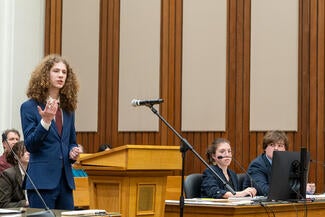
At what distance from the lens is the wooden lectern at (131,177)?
469cm

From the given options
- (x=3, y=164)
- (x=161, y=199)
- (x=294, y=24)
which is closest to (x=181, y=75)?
(x=294, y=24)

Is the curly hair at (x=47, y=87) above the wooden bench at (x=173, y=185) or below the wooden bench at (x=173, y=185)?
above

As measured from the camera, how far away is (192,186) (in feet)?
19.9

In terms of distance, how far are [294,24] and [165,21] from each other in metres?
1.75

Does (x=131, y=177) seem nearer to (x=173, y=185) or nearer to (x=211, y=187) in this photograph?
(x=211, y=187)

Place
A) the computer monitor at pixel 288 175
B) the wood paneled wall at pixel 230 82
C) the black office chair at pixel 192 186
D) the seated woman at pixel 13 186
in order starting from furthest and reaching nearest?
the wood paneled wall at pixel 230 82 → the seated woman at pixel 13 186 → the black office chair at pixel 192 186 → the computer monitor at pixel 288 175

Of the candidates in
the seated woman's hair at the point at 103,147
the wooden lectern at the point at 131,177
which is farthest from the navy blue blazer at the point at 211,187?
the seated woman's hair at the point at 103,147

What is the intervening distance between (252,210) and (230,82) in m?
3.98

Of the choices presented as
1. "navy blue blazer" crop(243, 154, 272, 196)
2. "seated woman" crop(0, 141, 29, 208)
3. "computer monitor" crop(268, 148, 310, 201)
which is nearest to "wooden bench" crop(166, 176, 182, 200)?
"navy blue blazer" crop(243, 154, 272, 196)

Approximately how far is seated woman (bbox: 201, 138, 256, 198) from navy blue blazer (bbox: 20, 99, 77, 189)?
159 cm

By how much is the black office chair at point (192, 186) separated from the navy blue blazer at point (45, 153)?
1.53 meters

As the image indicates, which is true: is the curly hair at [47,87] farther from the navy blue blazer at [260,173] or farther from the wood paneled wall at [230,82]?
the wood paneled wall at [230,82]

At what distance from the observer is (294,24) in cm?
862

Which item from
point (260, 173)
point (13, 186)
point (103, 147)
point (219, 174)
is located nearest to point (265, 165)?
point (260, 173)
